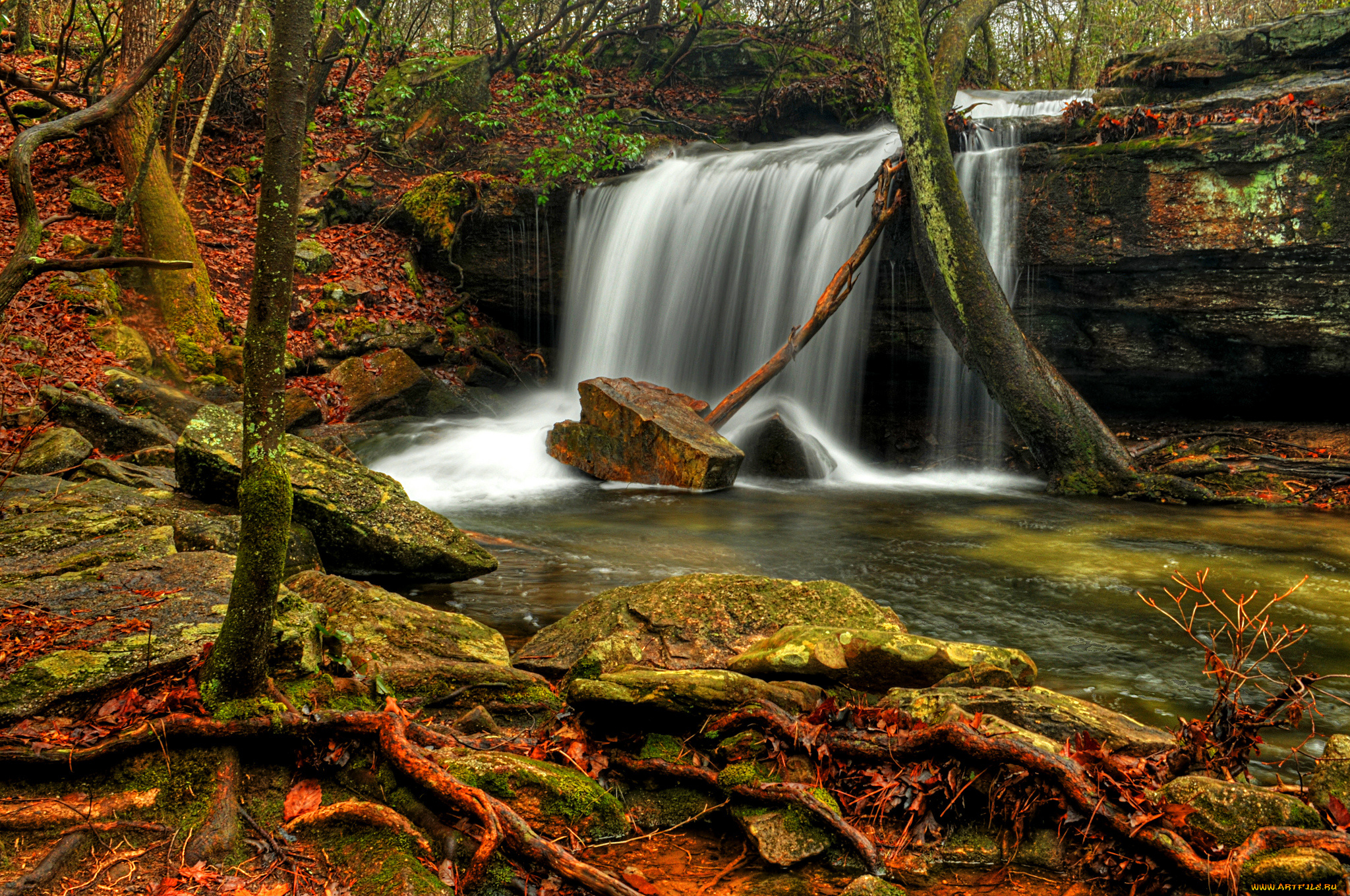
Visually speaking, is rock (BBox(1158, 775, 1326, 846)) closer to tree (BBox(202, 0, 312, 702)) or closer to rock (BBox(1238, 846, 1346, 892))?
rock (BBox(1238, 846, 1346, 892))

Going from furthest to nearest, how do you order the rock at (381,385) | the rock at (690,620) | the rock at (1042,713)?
the rock at (381,385) < the rock at (690,620) < the rock at (1042,713)

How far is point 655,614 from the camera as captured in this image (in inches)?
164

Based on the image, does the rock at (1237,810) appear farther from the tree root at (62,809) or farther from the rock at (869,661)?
the tree root at (62,809)

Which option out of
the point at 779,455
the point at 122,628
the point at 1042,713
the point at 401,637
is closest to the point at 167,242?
the point at 779,455

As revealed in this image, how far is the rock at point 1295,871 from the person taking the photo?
202 cm

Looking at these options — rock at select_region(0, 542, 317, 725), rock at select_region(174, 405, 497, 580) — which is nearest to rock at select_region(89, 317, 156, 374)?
rock at select_region(174, 405, 497, 580)

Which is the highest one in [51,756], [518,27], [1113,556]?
[518,27]

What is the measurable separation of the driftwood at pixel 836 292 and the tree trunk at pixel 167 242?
20.4 feet

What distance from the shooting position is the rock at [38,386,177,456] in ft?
21.2

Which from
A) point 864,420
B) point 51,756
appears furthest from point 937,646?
point 864,420

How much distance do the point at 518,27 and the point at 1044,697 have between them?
18.1 metres

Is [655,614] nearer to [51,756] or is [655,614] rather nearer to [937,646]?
[937,646]

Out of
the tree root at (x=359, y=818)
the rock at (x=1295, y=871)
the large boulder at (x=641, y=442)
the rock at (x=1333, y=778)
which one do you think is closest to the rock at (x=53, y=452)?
the tree root at (x=359, y=818)

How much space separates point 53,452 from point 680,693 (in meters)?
5.19
